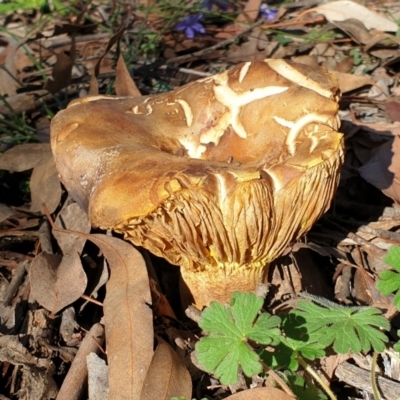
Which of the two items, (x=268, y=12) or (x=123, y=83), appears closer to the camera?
(x=123, y=83)

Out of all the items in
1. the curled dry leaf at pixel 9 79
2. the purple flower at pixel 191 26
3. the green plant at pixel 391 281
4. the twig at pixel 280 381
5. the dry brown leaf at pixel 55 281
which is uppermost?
the green plant at pixel 391 281

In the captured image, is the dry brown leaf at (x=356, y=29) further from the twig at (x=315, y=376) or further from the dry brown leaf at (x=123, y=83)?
the twig at (x=315, y=376)

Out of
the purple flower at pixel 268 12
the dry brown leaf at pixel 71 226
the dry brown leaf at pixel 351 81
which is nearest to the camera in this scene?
the dry brown leaf at pixel 71 226

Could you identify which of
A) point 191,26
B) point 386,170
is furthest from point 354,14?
point 386,170

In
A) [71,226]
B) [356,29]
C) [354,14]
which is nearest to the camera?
[71,226]

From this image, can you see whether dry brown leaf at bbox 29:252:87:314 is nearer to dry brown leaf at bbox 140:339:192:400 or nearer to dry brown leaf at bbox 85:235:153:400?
dry brown leaf at bbox 85:235:153:400

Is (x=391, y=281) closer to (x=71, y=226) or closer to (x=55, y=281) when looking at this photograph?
(x=55, y=281)

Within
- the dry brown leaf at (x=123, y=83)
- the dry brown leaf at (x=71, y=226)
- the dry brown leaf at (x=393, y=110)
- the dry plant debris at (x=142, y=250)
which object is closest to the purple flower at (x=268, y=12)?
the dry plant debris at (x=142, y=250)
